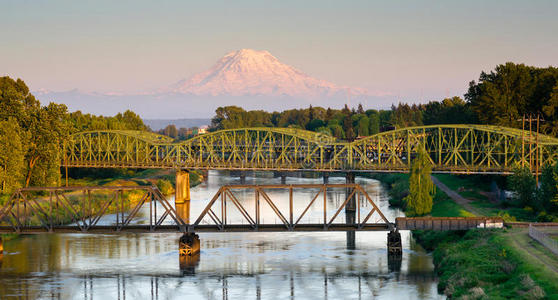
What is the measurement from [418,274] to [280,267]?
14128mm

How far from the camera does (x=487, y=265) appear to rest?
6425cm

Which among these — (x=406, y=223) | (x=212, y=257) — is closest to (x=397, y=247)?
(x=406, y=223)

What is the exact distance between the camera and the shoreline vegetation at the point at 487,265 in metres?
55.3

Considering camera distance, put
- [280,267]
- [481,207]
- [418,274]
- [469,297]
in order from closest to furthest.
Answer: [469,297], [418,274], [280,267], [481,207]

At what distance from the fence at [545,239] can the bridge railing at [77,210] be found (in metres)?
36.3

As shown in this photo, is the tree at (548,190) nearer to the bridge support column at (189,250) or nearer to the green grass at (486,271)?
the green grass at (486,271)

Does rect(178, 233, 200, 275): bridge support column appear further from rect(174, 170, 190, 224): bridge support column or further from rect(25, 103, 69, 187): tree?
rect(25, 103, 69, 187): tree

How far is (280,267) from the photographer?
253ft

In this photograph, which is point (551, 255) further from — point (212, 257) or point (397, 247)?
point (212, 257)

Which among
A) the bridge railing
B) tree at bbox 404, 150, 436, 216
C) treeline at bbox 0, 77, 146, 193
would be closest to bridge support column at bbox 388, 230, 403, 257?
tree at bbox 404, 150, 436, 216

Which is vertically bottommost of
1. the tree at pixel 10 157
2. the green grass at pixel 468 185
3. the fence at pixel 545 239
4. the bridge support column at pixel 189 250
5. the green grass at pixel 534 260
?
the bridge support column at pixel 189 250

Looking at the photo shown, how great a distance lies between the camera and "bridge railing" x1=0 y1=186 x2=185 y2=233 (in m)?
81.9

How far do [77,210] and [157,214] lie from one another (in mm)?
12329

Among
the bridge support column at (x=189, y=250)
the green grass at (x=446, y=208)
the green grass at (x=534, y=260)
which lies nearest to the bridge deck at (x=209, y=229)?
the bridge support column at (x=189, y=250)
